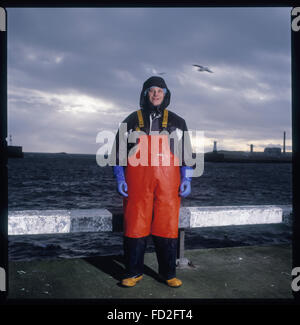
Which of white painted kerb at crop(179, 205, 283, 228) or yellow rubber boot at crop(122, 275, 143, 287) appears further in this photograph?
white painted kerb at crop(179, 205, 283, 228)

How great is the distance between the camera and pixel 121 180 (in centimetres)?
274

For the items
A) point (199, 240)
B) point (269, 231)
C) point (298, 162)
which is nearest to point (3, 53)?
point (298, 162)

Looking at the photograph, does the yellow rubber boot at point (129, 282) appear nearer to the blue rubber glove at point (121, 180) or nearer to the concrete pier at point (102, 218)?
the concrete pier at point (102, 218)

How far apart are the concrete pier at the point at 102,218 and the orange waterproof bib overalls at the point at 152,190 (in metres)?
0.36

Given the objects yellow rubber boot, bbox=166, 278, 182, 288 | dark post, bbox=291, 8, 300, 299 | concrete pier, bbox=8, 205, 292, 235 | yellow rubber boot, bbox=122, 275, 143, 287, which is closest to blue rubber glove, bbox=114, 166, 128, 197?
concrete pier, bbox=8, 205, 292, 235

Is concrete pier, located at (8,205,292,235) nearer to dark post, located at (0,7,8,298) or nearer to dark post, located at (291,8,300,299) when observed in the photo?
dark post, located at (0,7,8,298)

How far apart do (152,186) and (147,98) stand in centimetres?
95

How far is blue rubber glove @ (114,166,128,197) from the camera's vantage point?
2715 millimetres

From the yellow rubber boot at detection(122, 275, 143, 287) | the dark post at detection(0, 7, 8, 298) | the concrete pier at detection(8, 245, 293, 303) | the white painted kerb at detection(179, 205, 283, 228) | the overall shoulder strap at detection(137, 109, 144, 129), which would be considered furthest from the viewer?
the white painted kerb at detection(179, 205, 283, 228)
